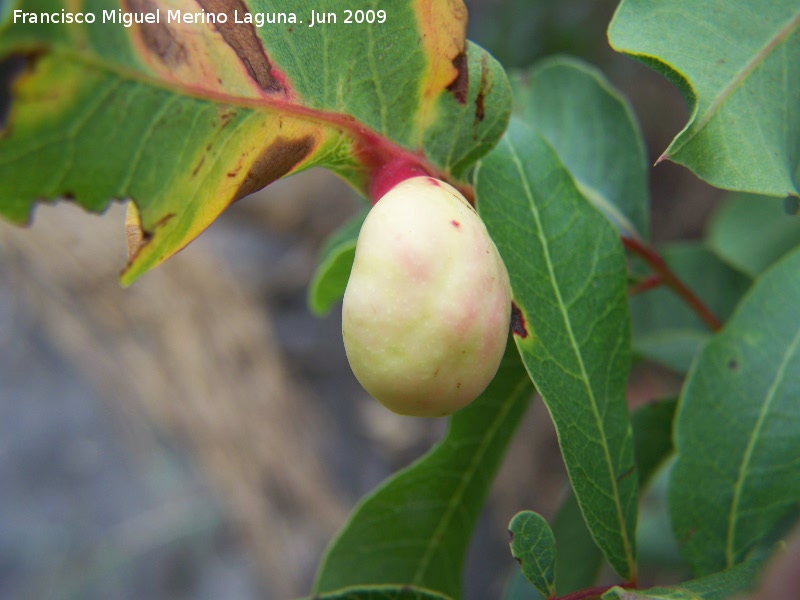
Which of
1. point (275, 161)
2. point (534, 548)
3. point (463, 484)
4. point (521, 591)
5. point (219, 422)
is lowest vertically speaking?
point (219, 422)

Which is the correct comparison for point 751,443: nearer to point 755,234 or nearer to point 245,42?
point 755,234

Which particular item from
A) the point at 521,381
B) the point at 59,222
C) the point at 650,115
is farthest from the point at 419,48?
the point at 59,222

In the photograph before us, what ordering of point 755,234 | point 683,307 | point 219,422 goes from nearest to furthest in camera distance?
point 755,234, point 683,307, point 219,422

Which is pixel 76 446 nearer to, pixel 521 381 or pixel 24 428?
pixel 24 428

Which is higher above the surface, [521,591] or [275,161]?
[275,161]

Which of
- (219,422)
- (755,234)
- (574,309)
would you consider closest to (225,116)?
(574,309)

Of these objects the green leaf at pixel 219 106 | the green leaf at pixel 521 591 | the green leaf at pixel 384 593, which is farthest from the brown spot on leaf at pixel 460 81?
the green leaf at pixel 521 591

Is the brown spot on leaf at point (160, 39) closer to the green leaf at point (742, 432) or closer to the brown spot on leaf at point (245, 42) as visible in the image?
the brown spot on leaf at point (245, 42)

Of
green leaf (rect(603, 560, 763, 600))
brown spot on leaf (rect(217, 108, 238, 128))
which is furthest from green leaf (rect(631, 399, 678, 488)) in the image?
brown spot on leaf (rect(217, 108, 238, 128))

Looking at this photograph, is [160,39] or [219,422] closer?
[160,39]
